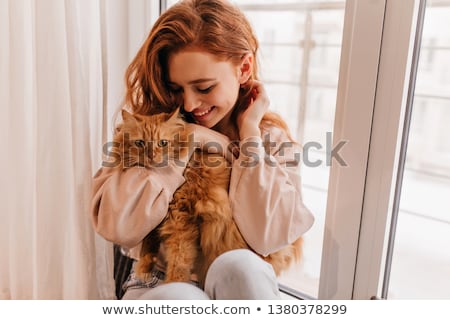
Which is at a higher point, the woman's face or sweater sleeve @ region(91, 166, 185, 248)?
the woman's face

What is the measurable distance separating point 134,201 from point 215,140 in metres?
0.24

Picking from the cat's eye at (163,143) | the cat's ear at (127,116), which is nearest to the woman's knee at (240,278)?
the cat's eye at (163,143)

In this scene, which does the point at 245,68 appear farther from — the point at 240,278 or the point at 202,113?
the point at 240,278

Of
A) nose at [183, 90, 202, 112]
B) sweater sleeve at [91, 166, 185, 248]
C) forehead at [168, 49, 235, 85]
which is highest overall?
forehead at [168, 49, 235, 85]

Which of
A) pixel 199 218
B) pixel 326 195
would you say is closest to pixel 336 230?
pixel 326 195

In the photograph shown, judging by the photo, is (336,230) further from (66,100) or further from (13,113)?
(13,113)

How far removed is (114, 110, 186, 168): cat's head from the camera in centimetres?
99

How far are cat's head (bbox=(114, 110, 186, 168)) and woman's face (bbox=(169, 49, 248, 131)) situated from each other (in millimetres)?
59

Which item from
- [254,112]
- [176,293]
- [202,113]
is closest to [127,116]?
[202,113]

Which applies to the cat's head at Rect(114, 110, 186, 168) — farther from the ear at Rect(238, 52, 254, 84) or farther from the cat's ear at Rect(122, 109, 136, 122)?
the ear at Rect(238, 52, 254, 84)

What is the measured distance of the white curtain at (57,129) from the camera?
1.09m

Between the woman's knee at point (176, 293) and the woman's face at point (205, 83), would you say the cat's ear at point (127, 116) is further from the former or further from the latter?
the woman's knee at point (176, 293)

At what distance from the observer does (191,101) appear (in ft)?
3.37

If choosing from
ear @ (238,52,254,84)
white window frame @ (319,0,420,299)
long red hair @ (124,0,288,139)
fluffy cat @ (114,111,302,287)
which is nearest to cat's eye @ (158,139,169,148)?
fluffy cat @ (114,111,302,287)
